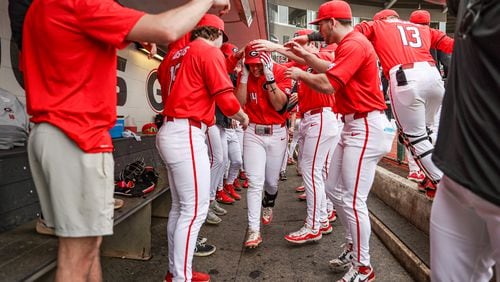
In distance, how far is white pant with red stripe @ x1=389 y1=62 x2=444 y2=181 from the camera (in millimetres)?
2805

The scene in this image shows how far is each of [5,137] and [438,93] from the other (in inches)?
142

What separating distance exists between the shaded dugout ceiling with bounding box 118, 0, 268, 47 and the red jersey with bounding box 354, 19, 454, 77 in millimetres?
2216

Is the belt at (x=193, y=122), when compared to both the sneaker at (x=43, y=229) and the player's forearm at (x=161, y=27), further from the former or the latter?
the sneaker at (x=43, y=229)

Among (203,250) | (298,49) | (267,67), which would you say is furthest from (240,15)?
(203,250)

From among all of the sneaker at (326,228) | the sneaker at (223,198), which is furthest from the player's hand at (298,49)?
the sneaker at (223,198)

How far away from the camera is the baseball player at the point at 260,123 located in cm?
314

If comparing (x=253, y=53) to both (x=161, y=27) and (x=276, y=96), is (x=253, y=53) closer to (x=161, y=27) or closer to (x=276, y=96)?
(x=276, y=96)

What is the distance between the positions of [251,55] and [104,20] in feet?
6.41

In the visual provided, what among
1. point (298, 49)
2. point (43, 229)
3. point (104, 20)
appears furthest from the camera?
point (298, 49)

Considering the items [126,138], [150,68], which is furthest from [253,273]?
[150,68]

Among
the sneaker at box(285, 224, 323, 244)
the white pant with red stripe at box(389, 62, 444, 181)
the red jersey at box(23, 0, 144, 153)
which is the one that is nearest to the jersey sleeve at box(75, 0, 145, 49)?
the red jersey at box(23, 0, 144, 153)

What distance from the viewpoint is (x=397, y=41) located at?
9.77 ft

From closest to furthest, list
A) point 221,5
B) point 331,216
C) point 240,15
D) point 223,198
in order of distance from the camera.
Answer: point 221,5, point 331,216, point 223,198, point 240,15

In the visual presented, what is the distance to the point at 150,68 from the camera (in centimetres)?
662
